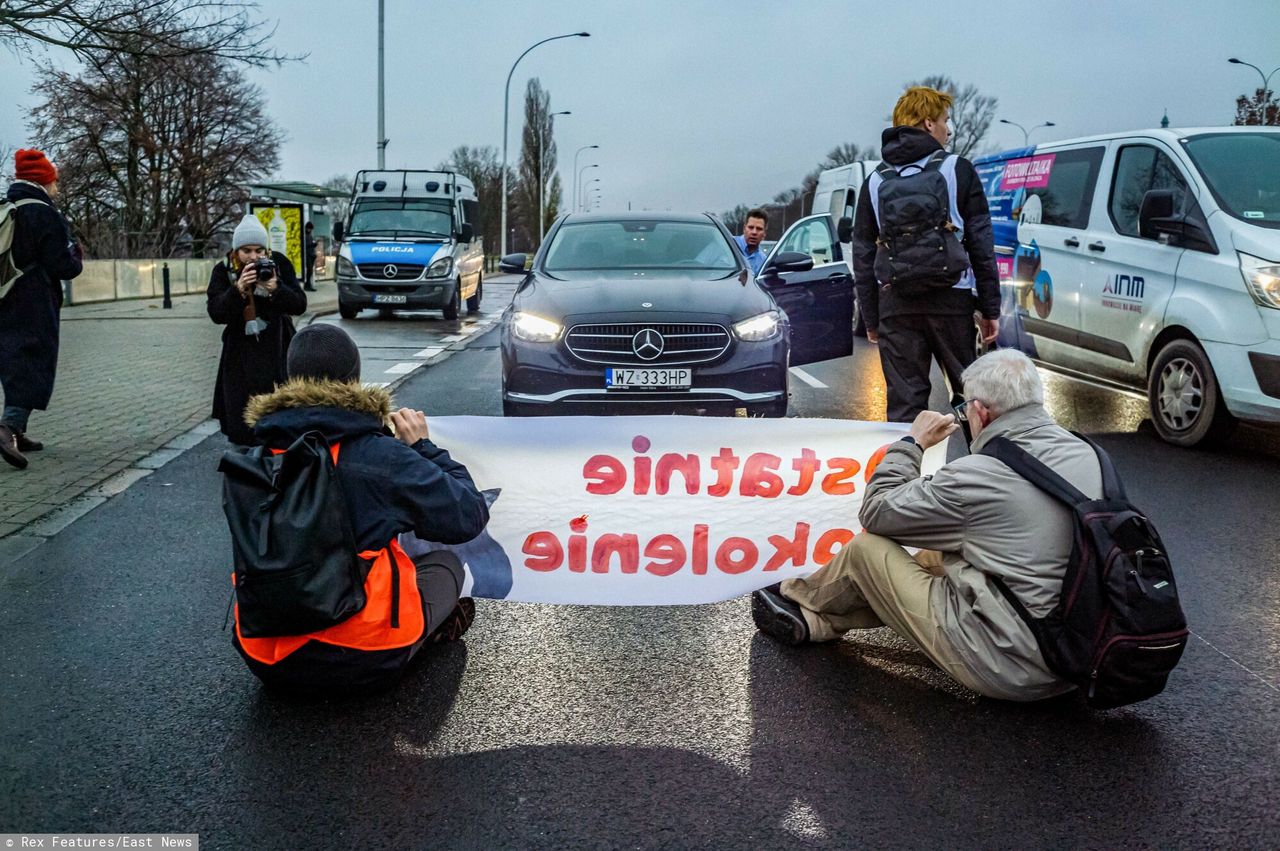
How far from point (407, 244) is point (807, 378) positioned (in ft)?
36.5

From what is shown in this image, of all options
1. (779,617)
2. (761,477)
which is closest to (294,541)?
(779,617)

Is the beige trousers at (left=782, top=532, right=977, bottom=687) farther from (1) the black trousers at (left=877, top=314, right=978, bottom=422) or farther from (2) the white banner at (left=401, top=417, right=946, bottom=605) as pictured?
(1) the black trousers at (left=877, top=314, right=978, bottom=422)

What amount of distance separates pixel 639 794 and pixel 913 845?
714 mm

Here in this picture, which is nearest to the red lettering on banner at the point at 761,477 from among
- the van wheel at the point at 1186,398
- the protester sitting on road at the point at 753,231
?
the van wheel at the point at 1186,398

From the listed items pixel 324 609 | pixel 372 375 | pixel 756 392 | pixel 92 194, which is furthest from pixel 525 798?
pixel 92 194

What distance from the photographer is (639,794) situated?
3223mm

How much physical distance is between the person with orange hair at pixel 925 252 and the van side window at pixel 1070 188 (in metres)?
3.86

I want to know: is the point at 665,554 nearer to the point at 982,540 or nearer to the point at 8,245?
the point at 982,540

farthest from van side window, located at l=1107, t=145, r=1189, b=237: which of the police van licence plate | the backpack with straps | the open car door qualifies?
the backpack with straps

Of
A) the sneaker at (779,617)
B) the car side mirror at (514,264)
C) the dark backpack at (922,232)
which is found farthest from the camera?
A: the car side mirror at (514,264)

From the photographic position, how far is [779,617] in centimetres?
436

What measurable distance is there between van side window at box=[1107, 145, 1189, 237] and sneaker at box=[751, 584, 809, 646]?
5.73 m

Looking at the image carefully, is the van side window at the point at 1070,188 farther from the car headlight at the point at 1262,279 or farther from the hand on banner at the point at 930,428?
the hand on banner at the point at 930,428

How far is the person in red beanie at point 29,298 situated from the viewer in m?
7.58
